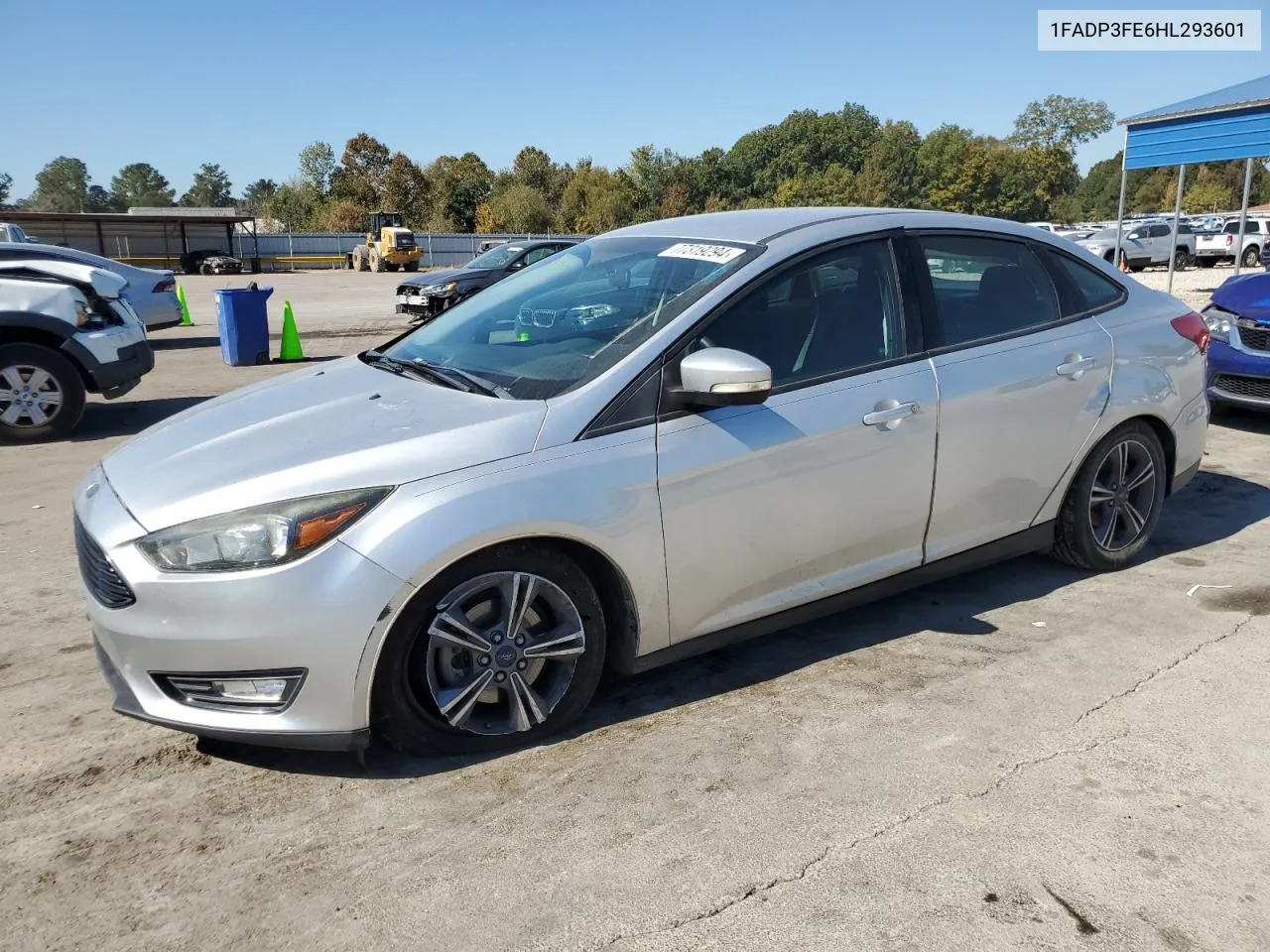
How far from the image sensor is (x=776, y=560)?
11.6 ft

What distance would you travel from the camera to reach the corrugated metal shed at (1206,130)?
17484 mm

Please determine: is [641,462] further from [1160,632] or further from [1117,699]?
[1160,632]

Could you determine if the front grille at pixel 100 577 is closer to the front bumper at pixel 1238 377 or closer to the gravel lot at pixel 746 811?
the gravel lot at pixel 746 811

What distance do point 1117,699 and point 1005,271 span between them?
1.86 meters

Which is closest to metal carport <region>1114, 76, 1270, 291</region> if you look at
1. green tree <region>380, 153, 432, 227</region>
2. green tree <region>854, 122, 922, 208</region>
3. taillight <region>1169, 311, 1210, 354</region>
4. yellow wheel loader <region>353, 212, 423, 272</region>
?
taillight <region>1169, 311, 1210, 354</region>

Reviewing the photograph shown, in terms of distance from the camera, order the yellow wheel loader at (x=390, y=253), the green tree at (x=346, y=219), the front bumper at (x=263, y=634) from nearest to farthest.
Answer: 1. the front bumper at (x=263, y=634)
2. the yellow wheel loader at (x=390, y=253)
3. the green tree at (x=346, y=219)

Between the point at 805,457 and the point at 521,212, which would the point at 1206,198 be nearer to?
the point at 521,212

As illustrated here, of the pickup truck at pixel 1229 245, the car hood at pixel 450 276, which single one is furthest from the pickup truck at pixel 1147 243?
the car hood at pixel 450 276

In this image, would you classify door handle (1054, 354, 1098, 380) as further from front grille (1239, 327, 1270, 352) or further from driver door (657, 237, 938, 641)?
→ front grille (1239, 327, 1270, 352)

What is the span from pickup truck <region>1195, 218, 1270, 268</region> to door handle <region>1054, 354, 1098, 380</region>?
34.1 m

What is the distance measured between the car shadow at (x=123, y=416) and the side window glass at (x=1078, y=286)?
7022mm

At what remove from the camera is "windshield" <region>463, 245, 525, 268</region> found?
1808 cm

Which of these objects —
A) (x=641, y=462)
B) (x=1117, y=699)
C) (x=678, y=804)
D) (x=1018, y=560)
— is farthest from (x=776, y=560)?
(x=1018, y=560)

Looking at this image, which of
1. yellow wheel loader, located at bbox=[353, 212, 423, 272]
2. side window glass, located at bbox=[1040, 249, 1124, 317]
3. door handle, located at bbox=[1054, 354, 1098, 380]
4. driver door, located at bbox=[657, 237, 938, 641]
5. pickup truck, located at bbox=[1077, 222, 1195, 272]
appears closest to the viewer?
driver door, located at bbox=[657, 237, 938, 641]
